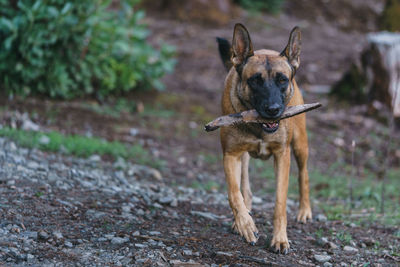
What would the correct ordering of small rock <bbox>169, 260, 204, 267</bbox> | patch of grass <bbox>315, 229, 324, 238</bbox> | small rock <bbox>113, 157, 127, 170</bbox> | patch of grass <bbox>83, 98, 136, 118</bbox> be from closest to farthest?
1. small rock <bbox>169, 260, 204, 267</bbox>
2. patch of grass <bbox>315, 229, 324, 238</bbox>
3. small rock <bbox>113, 157, 127, 170</bbox>
4. patch of grass <bbox>83, 98, 136, 118</bbox>

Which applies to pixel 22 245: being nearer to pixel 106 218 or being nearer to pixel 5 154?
pixel 106 218

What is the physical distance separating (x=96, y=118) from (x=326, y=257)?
541 cm

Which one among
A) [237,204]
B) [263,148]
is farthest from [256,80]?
[237,204]

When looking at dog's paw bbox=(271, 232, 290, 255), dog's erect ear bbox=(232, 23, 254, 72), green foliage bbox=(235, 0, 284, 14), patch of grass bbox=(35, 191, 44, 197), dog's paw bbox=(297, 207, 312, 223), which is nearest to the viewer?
dog's paw bbox=(271, 232, 290, 255)

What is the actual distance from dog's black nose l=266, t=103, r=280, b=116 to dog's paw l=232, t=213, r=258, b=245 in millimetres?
928

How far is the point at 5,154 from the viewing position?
19.5 feet

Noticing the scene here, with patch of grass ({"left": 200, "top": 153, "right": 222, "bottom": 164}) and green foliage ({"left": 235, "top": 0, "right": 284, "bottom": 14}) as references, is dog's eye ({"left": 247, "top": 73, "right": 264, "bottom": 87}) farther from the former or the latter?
green foliage ({"left": 235, "top": 0, "right": 284, "bottom": 14})

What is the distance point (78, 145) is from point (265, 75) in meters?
3.50

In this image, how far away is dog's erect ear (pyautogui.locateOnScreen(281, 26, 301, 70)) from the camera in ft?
15.5

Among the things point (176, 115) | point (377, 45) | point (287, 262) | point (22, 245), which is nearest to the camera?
point (22, 245)

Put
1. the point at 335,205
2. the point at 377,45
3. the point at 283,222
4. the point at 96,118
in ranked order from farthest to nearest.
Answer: the point at 377,45
the point at 96,118
the point at 335,205
the point at 283,222

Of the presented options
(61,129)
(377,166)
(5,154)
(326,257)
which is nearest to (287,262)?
(326,257)

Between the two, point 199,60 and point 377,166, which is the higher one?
point 199,60

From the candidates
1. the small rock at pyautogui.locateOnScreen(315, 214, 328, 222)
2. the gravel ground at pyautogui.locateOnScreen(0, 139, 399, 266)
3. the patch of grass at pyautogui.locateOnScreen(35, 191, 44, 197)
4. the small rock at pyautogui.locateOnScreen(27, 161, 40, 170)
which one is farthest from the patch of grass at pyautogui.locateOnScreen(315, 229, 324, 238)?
the small rock at pyautogui.locateOnScreen(27, 161, 40, 170)
